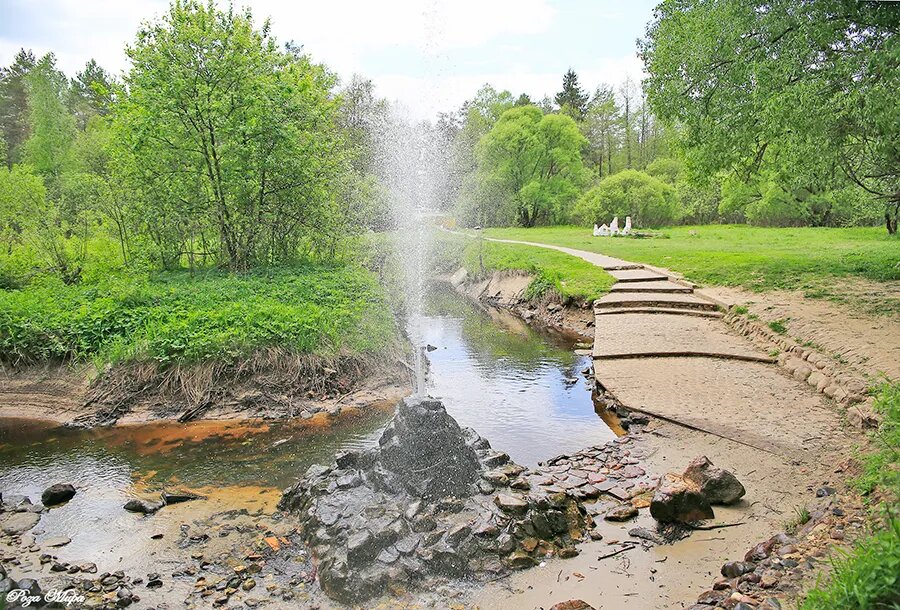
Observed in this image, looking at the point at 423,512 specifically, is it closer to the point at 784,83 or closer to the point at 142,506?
the point at 142,506

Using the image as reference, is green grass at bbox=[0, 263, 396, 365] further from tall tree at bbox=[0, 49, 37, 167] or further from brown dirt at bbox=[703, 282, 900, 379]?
tall tree at bbox=[0, 49, 37, 167]

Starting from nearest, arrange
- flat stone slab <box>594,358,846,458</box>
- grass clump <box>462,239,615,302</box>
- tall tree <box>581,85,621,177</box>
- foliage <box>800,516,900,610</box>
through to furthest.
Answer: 1. foliage <box>800,516,900,610</box>
2. flat stone slab <box>594,358,846,458</box>
3. grass clump <box>462,239,615,302</box>
4. tall tree <box>581,85,621,177</box>

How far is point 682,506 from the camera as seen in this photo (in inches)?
191

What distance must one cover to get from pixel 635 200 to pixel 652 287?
22.7 m

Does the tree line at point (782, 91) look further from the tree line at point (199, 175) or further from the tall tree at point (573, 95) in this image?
the tall tree at point (573, 95)

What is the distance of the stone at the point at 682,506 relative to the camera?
483 centimetres

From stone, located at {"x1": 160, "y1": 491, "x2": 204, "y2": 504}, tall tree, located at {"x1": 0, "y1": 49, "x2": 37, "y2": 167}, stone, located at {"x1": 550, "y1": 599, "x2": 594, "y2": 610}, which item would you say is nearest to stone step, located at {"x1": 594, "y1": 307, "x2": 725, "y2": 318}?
stone, located at {"x1": 160, "y1": 491, "x2": 204, "y2": 504}

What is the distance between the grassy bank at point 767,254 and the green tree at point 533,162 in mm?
9140

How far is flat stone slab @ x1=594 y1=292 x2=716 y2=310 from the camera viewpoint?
13.1 meters

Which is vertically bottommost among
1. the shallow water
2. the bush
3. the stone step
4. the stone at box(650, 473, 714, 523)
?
the shallow water

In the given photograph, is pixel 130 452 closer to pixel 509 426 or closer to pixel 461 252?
pixel 509 426

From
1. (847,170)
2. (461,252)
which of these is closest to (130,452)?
(847,170)

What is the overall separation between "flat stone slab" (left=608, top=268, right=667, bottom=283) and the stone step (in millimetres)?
2900

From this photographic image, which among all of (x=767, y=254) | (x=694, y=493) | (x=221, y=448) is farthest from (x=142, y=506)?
(x=767, y=254)
